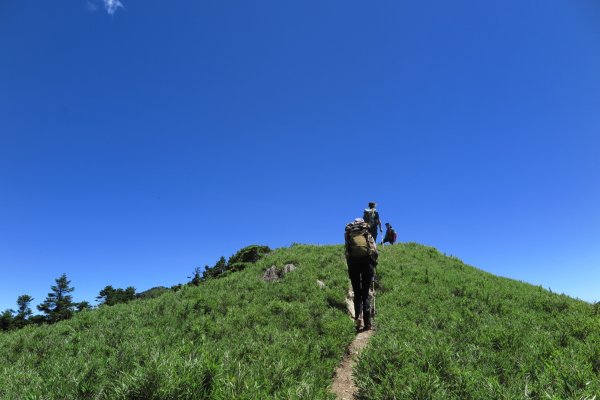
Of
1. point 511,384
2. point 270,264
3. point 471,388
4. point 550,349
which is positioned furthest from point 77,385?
point 270,264

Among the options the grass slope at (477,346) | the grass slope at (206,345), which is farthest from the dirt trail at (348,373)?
the grass slope at (477,346)

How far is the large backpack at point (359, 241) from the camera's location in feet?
35.6

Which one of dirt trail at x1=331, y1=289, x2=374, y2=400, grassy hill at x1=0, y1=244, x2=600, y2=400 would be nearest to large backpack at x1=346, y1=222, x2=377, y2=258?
grassy hill at x1=0, y1=244, x2=600, y2=400

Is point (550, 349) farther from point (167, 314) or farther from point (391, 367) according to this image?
point (167, 314)

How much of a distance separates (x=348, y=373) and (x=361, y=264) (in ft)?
12.8

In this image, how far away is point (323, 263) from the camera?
17.6 m

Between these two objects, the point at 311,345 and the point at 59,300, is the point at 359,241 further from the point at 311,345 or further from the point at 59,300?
the point at 59,300

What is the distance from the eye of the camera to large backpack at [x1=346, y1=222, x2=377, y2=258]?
10836 mm

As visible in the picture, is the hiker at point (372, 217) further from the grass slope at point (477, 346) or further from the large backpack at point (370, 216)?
the grass slope at point (477, 346)

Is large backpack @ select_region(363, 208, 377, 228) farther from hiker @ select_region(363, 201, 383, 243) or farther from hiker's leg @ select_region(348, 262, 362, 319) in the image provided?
hiker's leg @ select_region(348, 262, 362, 319)

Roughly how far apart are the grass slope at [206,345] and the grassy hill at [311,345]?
36 millimetres

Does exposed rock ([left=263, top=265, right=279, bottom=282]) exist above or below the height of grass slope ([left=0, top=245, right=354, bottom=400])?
above

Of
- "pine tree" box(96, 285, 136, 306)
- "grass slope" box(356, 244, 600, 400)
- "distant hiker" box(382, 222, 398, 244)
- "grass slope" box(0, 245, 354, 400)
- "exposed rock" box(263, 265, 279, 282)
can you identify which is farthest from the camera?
"pine tree" box(96, 285, 136, 306)

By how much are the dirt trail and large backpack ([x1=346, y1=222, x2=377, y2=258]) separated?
96.5 inches
